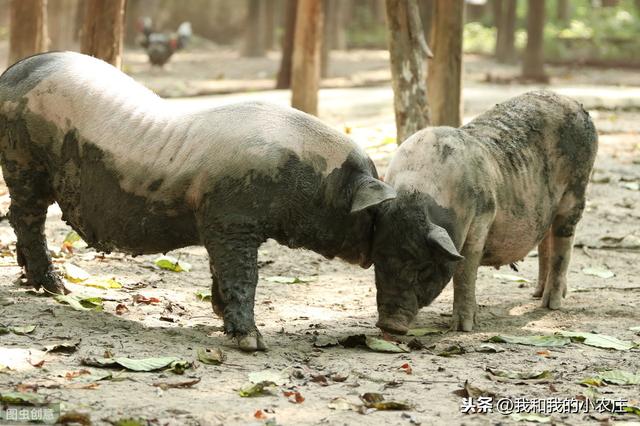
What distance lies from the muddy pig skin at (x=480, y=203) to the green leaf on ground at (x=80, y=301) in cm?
168

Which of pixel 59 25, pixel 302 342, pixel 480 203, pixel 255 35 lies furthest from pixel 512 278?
pixel 255 35

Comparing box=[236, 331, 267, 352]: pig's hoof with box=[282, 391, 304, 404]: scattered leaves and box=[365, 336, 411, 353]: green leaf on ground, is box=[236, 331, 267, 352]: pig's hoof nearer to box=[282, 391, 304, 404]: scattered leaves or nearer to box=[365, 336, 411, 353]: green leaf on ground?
box=[365, 336, 411, 353]: green leaf on ground

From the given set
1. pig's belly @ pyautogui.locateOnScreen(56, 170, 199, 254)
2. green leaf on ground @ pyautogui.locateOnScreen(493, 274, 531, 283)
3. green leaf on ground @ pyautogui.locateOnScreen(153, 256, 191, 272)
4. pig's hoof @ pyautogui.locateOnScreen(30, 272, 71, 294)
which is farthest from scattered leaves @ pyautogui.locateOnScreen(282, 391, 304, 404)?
green leaf on ground @ pyautogui.locateOnScreen(493, 274, 531, 283)

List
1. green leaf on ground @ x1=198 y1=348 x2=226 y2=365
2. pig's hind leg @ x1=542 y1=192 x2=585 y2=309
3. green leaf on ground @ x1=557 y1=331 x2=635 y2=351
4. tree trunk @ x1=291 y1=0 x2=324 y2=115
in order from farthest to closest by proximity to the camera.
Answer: tree trunk @ x1=291 y1=0 x2=324 y2=115
pig's hind leg @ x1=542 y1=192 x2=585 y2=309
green leaf on ground @ x1=557 y1=331 x2=635 y2=351
green leaf on ground @ x1=198 y1=348 x2=226 y2=365

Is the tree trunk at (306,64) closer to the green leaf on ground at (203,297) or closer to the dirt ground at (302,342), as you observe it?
the dirt ground at (302,342)

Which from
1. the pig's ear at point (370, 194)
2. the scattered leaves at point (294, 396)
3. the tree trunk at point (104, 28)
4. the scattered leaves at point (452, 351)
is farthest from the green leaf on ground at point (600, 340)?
the tree trunk at point (104, 28)

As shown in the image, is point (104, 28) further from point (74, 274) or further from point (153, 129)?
point (153, 129)

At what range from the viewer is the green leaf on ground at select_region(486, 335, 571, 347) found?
5.98 metres

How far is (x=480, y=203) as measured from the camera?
6.23 m

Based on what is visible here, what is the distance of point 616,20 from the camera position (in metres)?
29.5

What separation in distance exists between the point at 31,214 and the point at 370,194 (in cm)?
210

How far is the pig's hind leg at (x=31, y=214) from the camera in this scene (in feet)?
20.2

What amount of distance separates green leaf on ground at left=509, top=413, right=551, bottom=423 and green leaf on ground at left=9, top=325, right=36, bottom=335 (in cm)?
249

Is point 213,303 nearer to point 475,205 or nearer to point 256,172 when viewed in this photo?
point 256,172
